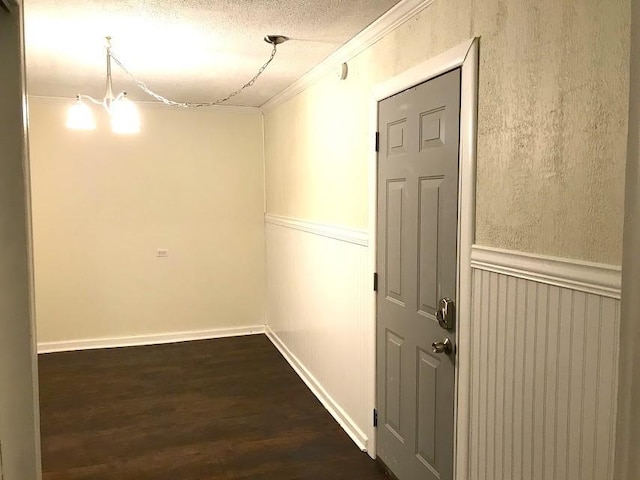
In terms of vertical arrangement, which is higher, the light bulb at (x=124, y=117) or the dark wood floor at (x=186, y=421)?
the light bulb at (x=124, y=117)

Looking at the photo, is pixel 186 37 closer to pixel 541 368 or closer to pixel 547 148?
pixel 547 148

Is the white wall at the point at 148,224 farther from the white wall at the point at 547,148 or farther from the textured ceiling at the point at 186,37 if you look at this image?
the white wall at the point at 547,148

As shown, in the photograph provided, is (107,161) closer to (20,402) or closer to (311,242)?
(311,242)

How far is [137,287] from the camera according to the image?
17.4 ft

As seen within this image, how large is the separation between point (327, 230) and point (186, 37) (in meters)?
1.49

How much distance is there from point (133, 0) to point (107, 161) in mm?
2992

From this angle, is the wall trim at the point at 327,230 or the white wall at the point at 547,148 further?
the wall trim at the point at 327,230

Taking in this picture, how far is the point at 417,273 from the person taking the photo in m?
2.49

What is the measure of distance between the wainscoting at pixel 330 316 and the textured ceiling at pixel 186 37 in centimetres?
114

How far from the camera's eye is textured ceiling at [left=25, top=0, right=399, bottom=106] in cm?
248

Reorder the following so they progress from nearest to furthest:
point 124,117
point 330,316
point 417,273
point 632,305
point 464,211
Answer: point 632,305 → point 464,211 → point 417,273 → point 124,117 → point 330,316

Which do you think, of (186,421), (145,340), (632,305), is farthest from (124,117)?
(145,340)

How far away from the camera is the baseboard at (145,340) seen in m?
5.11

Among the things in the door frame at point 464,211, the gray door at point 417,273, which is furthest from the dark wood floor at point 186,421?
the door frame at point 464,211
